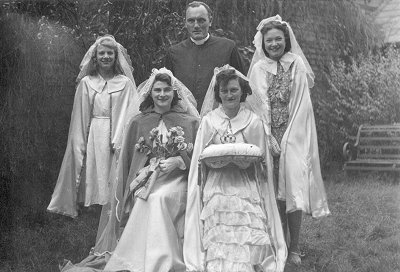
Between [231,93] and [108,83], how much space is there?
1519 mm

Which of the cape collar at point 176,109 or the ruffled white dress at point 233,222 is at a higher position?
the cape collar at point 176,109

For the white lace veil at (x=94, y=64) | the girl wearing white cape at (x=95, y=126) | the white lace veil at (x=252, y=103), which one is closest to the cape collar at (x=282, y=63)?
the white lace veil at (x=252, y=103)

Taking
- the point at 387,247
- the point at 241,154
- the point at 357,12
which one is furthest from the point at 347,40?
the point at 241,154

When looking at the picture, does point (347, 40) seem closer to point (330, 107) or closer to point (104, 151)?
point (330, 107)

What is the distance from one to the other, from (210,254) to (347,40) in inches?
305

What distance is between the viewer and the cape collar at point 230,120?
5.26 meters

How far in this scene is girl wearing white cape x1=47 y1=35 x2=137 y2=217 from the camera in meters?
6.20

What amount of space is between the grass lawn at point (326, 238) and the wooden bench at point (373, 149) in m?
1.22

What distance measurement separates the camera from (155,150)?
18.2 ft

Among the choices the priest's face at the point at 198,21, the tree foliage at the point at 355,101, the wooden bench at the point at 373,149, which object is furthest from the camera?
the tree foliage at the point at 355,101

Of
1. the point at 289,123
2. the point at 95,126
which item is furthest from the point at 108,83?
the point at 289,123

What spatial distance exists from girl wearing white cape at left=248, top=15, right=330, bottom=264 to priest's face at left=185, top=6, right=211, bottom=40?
59 cm

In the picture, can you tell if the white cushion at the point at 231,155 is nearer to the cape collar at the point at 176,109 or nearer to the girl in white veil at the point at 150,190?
the girl in white veil at the point at 150,190

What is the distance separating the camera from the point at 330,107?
36.4 feet
